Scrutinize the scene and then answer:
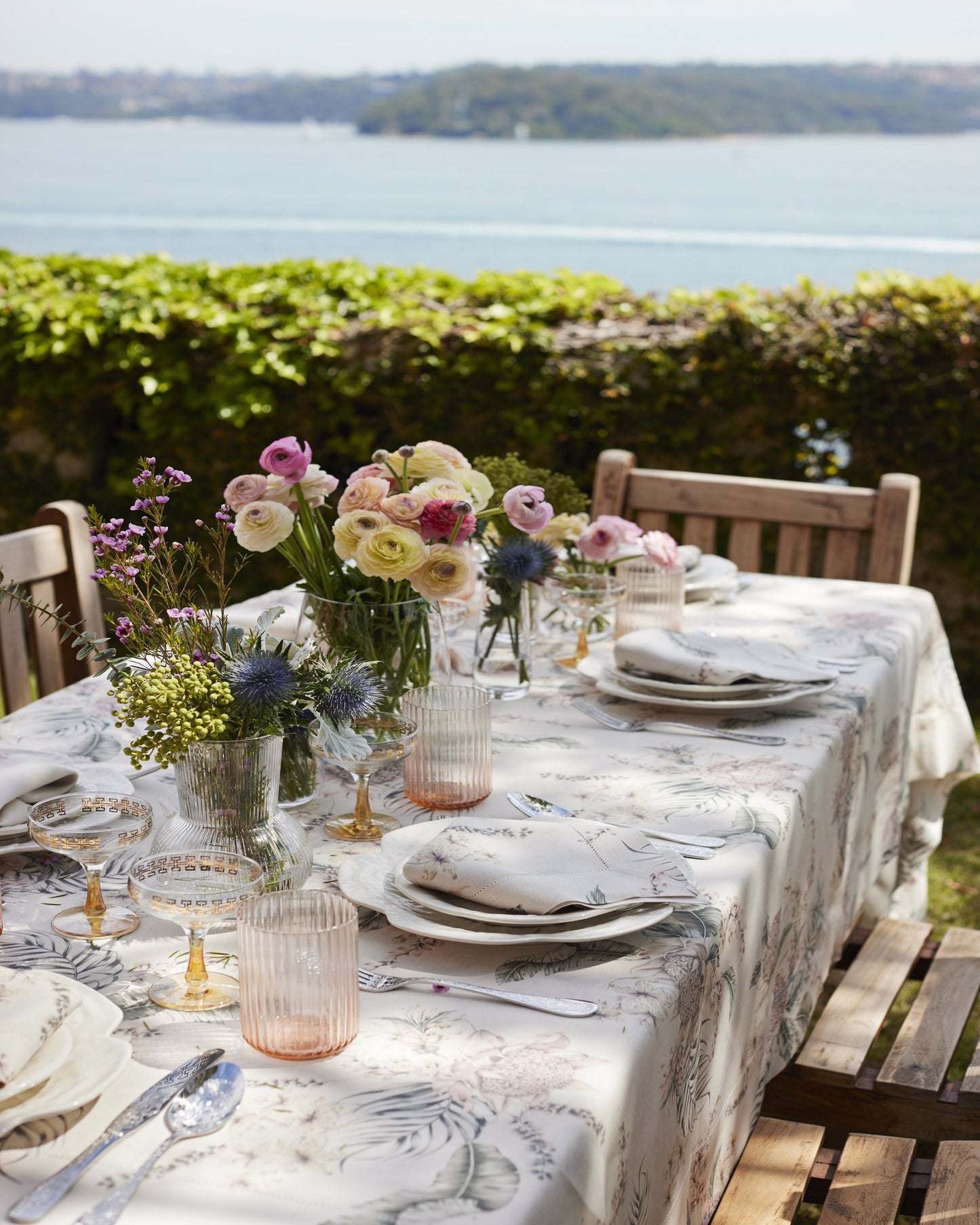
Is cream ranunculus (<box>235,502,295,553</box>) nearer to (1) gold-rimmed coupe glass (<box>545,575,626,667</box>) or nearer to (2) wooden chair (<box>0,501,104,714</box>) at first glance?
(1) gold-rimmed coupe glass (<box>545,575,626,667</box>)

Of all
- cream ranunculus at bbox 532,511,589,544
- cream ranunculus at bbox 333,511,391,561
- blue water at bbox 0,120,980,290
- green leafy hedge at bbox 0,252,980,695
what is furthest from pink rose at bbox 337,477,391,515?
blue water at bbox 0,120,980,290

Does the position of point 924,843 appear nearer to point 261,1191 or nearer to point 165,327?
point 261,1191

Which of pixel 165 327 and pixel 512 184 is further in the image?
pixel 512 184

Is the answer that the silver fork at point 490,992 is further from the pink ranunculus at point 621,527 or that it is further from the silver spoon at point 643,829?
the pink ranunculus at point 621,527

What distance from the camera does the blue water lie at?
72.0ft

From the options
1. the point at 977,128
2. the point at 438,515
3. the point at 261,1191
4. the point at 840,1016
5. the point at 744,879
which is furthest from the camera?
the point at 977,128

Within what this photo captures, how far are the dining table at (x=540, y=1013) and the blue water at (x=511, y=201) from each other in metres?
14.2

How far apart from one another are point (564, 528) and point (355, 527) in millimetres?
600

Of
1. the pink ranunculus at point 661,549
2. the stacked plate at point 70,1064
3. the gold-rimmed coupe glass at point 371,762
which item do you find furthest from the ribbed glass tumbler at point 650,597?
the stacked plate at point 70,1064

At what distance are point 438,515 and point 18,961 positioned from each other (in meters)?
0.61

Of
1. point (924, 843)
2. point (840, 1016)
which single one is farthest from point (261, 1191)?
point (924, 843)

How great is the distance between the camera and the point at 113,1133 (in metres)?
0.76

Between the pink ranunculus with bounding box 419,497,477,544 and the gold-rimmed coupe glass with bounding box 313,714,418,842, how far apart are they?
204 mm

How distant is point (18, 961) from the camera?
39.2 inches
